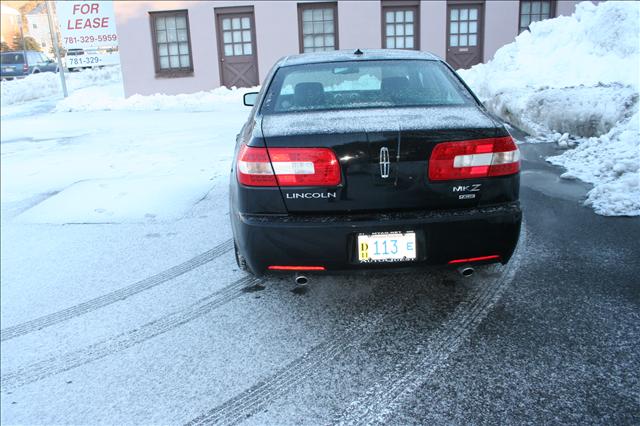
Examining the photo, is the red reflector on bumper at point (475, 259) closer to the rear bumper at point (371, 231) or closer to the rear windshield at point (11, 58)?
the rear bumper at point (371, 231)

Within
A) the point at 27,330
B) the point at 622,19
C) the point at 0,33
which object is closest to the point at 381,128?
the point at 27,330

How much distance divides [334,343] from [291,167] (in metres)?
1.00

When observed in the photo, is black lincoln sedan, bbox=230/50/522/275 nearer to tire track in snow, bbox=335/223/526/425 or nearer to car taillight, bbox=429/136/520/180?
car taillight, bbox=429/136/520/180

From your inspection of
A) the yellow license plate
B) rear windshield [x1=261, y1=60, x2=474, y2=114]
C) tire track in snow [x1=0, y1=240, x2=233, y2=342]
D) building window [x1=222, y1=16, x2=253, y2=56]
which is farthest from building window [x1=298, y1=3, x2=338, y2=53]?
the yellow license plate

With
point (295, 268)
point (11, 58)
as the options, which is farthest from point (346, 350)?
point (11, 58)

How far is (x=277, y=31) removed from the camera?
16.5m

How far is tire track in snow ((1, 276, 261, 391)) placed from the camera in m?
2.97

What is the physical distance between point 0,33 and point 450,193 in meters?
74.3

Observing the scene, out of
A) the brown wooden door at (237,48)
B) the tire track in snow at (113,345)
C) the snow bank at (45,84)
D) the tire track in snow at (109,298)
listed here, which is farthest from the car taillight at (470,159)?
the snow bank at (45,84)

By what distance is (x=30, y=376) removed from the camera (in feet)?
9.71

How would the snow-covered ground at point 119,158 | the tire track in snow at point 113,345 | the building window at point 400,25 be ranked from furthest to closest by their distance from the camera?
the building window at point 400,25
the snow-covered ground at point 119,158
the tire track in snow at point 113,345

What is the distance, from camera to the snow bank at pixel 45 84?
2230 centimetres

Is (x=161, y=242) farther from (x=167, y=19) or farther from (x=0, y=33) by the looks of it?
(x=0, y=33)

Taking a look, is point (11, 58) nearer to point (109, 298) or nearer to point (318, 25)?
point (318, 25)
